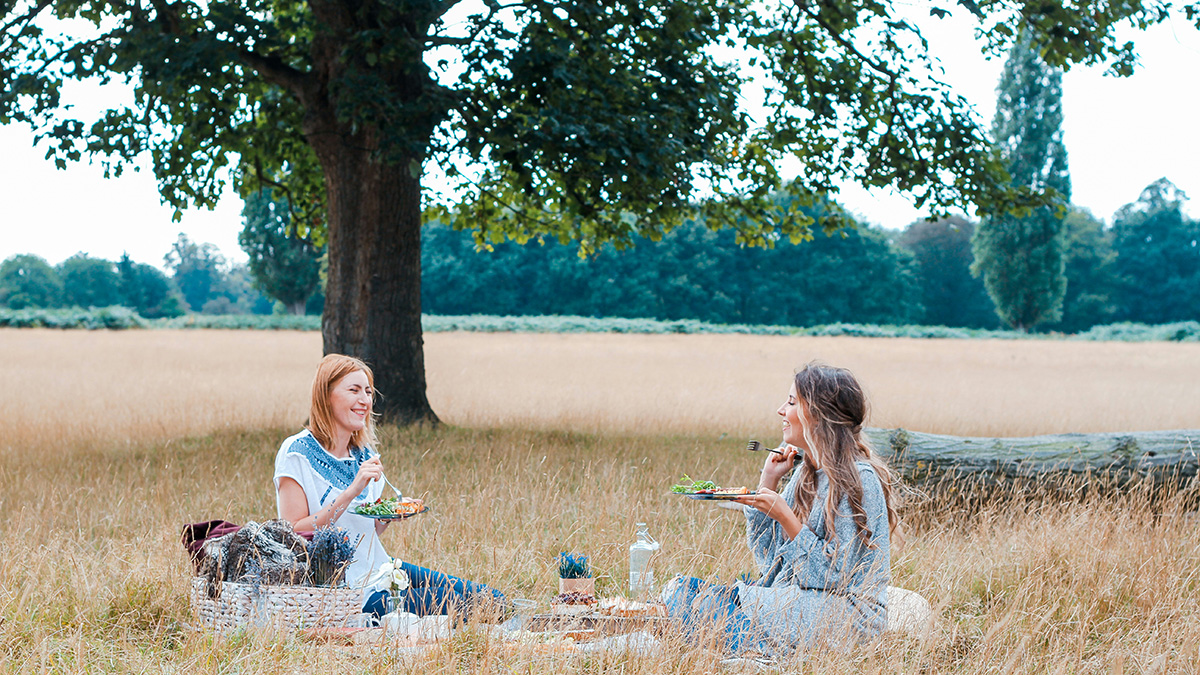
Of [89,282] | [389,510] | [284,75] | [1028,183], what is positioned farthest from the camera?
[89,282]

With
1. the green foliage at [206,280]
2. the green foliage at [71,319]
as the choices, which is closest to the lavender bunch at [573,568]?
the green foliage at [71,319]

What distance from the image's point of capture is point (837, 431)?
4121 millimetres

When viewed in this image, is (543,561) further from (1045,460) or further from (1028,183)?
(1028,183)

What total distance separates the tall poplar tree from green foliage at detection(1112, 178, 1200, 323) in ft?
64.1

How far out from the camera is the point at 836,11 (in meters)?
12.3

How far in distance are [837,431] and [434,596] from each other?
187 cm

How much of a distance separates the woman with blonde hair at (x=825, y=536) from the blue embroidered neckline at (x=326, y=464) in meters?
1.62

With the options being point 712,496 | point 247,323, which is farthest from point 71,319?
point 712,496

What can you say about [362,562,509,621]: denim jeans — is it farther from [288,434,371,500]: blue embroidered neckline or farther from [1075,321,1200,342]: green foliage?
[1075,321,1200,342]: green foliage

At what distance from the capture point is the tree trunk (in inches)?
465

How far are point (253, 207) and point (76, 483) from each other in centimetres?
5134

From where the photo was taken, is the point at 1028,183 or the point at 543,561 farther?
the point at 1028,183

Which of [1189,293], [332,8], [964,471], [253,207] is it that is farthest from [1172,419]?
[1189,293]

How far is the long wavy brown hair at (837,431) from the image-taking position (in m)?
4.09
